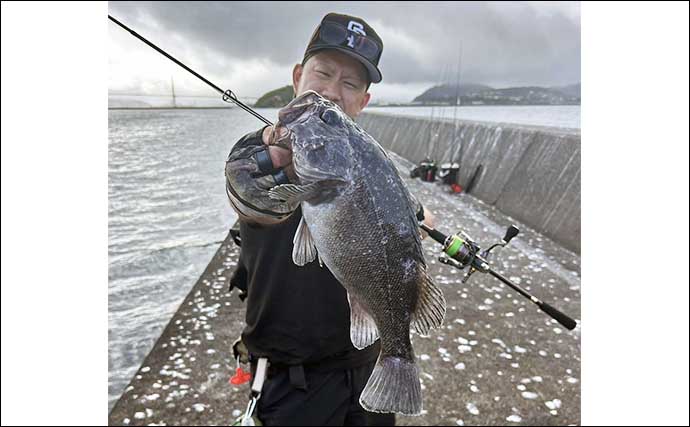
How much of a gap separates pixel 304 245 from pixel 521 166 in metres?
8.33

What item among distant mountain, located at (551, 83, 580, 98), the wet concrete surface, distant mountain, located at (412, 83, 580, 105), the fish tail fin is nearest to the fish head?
the fish tail fin

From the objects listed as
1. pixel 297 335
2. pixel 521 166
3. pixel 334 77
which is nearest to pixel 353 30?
pixel 334 77

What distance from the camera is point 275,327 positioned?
306cm

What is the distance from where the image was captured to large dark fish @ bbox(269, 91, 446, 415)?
53.1 inches

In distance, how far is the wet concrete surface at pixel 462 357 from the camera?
15.3ft

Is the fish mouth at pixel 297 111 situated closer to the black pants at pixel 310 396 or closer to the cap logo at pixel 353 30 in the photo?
the cap logo at pixel 353 30

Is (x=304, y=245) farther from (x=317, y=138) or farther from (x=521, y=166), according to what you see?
(x=521, y=166)

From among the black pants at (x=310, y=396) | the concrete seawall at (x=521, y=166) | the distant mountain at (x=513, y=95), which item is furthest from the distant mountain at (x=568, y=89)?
the concrete seawall at (x=521, y=166)

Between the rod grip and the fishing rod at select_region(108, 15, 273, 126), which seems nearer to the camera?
the fishing rod at select_region(108, 15, 273, 126)

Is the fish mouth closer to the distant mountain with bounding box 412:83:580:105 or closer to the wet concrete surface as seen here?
the distant mountain with bounding box 412:83:580:105

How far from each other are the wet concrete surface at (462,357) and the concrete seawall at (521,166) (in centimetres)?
108

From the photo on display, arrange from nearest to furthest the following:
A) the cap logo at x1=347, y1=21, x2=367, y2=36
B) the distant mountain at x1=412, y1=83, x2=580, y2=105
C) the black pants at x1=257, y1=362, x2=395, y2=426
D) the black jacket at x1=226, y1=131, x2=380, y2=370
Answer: the cap logo at x1=347, y1=21, x2=367, y2=36
the distant mountain at x1=412, y1=83, x2=580, y2=105
the black jacket at x1=226, y1=131, x2=380, y2=370
the black pants at x1=257, y1=362, x2=395, y2=426
